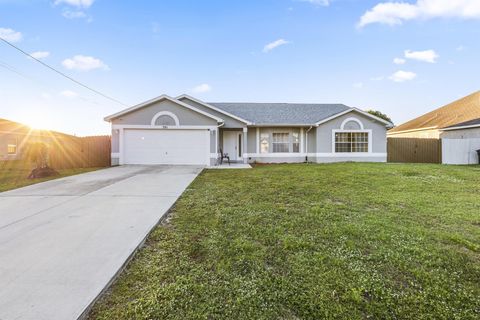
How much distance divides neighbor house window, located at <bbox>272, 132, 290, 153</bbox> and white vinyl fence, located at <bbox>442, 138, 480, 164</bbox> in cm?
1076

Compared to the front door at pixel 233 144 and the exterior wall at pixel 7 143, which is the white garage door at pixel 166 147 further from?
the exterior wall at pixel 7 143

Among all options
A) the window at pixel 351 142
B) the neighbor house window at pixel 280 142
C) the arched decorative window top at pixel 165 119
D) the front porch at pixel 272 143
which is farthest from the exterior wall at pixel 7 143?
the window at pixel 351 142

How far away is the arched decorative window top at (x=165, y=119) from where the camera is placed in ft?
46.5

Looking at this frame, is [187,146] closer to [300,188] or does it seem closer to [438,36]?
[300,188]

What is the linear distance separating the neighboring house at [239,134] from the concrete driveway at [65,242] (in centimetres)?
757

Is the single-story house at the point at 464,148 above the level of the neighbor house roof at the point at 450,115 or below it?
below

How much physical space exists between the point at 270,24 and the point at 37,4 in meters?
12.7

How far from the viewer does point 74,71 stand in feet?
54.6

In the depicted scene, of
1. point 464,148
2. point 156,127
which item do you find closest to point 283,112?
point 156,127

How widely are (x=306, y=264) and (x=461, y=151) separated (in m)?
19.2

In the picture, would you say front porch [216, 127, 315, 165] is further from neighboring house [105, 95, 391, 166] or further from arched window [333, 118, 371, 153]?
arched window [333, 118, 371, 153]

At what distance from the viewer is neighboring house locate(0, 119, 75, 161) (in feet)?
59.7

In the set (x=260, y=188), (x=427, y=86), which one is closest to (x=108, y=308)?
(x=260, y=188)

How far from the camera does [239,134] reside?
17.2 metres
